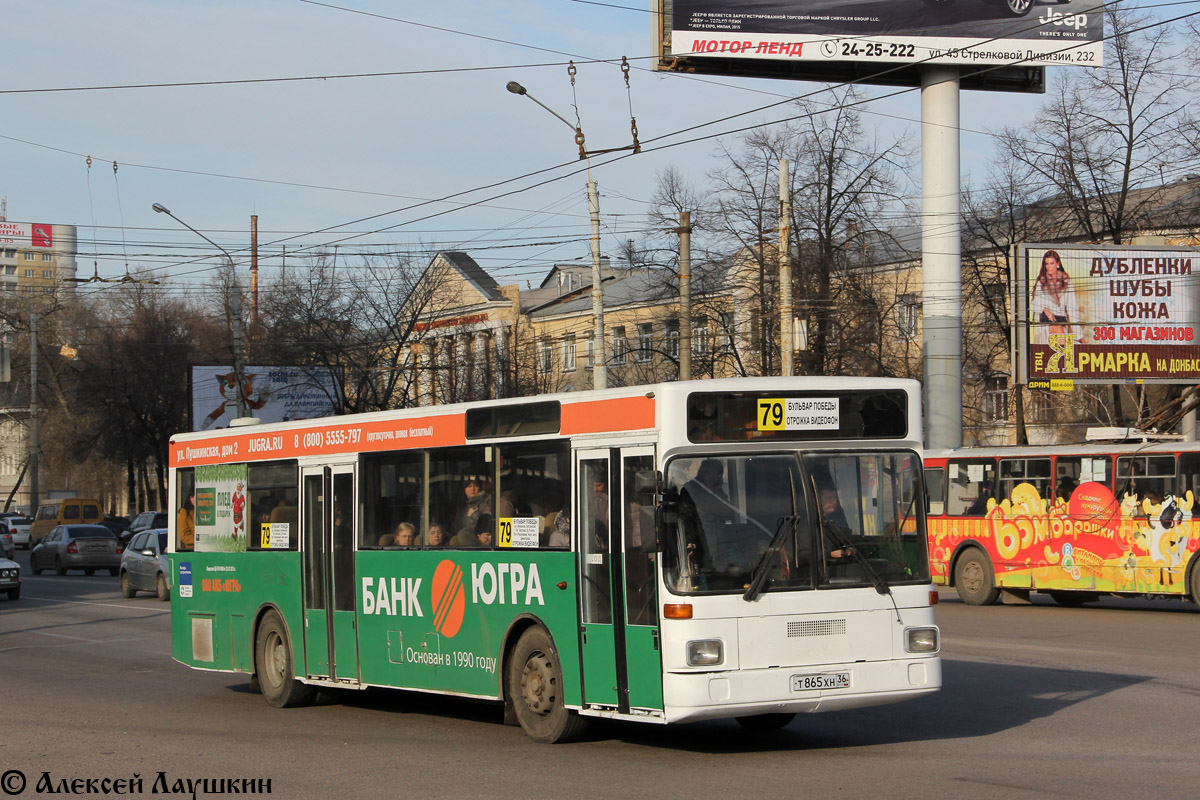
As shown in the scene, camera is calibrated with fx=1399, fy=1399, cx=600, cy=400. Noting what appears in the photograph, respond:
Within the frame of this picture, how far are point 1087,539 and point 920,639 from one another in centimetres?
1416

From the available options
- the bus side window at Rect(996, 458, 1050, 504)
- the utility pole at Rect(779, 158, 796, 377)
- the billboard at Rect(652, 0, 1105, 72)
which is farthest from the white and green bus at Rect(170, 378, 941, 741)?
the billboard at Rect(652, 0, 1105, 72)

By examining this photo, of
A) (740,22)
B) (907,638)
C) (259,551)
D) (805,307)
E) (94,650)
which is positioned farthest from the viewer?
(805,307)

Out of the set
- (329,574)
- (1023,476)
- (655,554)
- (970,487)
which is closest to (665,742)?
(655,554)

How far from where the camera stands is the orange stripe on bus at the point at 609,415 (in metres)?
9.30

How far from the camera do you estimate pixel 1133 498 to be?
71.6 ft

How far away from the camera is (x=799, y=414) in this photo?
9.35 m

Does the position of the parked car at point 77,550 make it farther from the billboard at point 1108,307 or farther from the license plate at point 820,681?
the license plate at point 820,681

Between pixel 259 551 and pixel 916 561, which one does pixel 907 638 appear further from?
pixel 259 551

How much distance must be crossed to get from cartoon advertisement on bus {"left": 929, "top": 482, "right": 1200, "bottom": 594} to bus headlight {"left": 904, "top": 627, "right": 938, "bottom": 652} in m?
12.7

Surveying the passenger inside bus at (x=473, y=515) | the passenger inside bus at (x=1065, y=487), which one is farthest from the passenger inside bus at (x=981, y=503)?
the passenger inside bus at (x=473, y=515)

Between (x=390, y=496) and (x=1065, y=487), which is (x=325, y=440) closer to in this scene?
(x=390, y=496)

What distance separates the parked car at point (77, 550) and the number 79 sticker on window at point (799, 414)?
36.5m

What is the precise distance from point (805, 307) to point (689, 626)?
30.4 metres

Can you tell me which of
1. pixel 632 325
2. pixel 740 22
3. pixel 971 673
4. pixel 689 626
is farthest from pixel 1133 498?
pixel 632 325
